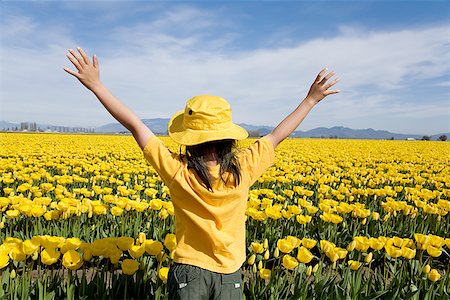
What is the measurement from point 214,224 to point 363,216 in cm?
Answer: 326

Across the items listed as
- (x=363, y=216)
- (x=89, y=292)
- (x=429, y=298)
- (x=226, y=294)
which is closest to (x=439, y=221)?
(x=363, y=216)

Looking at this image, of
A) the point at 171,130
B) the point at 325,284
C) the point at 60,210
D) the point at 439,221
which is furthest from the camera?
the point at 439,221

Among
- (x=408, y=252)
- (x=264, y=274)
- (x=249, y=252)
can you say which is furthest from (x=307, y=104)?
(x=249, y=252)

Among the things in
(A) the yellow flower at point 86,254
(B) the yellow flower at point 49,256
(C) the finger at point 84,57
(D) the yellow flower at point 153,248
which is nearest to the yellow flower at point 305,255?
(D) the yellow flower at point 153,248

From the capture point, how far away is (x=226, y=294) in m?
2.28

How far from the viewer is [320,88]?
9.32 ft

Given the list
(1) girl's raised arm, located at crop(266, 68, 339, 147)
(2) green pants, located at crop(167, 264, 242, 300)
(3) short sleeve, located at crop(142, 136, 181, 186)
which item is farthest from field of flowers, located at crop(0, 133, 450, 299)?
(1) girl's raised arm, located at crop(266, 68, 339, 147)

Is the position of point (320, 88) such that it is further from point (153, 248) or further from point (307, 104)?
point (153, 248)

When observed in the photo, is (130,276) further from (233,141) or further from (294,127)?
(294,127)

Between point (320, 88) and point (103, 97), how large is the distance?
5.10ft

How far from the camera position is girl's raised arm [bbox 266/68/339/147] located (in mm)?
2719

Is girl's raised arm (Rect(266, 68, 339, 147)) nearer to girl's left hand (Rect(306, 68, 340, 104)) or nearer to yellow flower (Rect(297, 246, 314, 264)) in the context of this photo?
girl's left hand (Rect(306, 68, 340, 104))

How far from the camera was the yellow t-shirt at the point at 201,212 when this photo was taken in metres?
2.25

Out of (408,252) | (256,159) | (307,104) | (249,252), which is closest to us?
(256,159)
